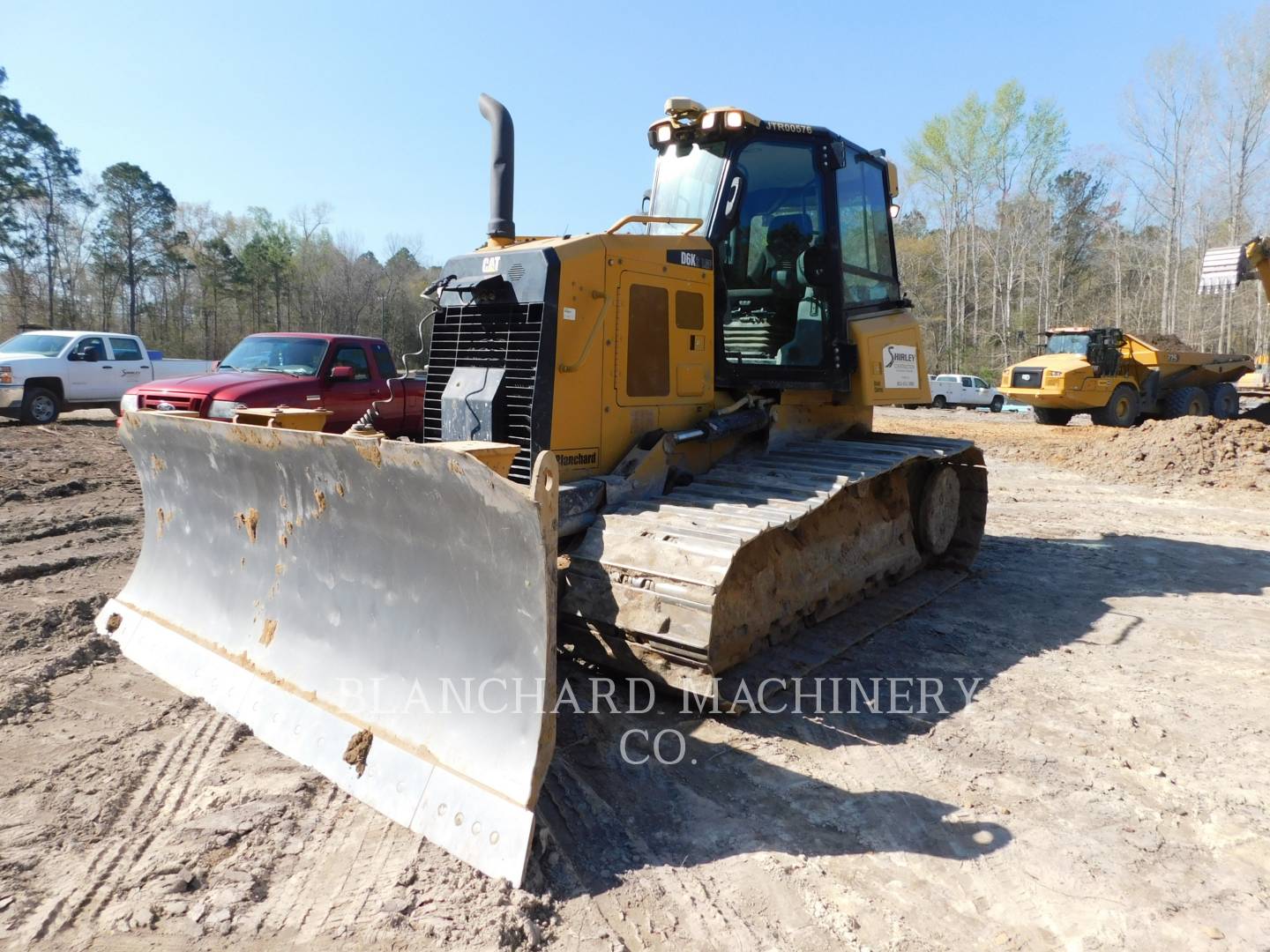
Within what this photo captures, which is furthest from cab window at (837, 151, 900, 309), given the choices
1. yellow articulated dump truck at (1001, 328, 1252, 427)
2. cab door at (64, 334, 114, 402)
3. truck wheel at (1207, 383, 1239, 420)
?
truck wheel at (1207, 383, 1239, 420)

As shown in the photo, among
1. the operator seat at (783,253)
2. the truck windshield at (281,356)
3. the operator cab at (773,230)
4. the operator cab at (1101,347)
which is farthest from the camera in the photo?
the operator cab at (1101,347)

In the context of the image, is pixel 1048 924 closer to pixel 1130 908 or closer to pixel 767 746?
pixel 1130 908

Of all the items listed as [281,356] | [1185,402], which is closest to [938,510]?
[281,356]

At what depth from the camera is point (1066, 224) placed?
4497 cm

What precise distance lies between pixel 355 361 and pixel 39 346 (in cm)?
962

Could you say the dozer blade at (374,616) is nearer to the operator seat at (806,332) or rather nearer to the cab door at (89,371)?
the operator seat at (806,332)

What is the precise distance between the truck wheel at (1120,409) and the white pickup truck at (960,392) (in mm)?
11567

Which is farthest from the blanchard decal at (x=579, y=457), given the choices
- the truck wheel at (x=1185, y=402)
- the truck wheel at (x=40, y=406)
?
the truck wheel at (x=1185, y=402)

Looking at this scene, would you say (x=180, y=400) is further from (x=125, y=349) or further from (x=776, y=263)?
Answer: (x=125, y=349)

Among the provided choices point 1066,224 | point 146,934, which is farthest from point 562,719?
point 1066,224

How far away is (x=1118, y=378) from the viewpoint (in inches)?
762

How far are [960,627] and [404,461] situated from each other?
375cm

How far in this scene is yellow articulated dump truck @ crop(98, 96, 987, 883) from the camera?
3025mm

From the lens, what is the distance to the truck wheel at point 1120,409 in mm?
19359
